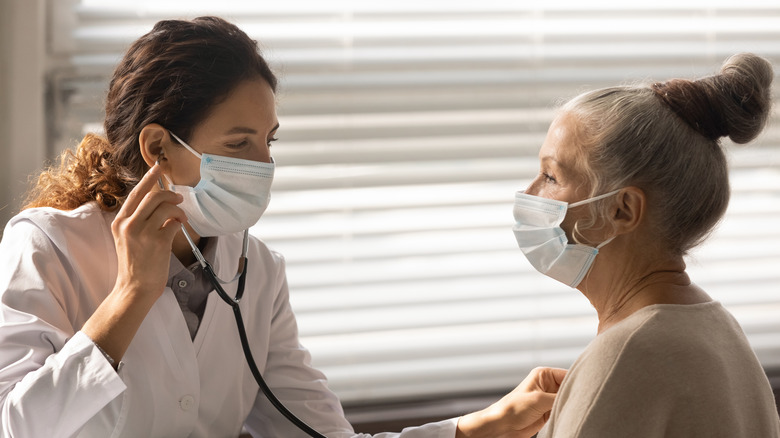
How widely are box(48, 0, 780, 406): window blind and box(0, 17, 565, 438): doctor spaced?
468 mm

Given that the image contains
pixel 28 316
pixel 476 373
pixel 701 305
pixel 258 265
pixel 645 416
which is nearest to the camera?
pixel 645 416

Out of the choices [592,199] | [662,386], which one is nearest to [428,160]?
[592,199]

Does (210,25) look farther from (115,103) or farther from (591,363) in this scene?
(591,363)

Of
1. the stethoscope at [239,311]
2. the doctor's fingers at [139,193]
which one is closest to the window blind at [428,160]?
the stethoscope at [239,311]

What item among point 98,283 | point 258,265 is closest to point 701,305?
point 258,265

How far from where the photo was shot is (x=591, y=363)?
117cm

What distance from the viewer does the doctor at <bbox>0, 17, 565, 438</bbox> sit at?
4.25ft

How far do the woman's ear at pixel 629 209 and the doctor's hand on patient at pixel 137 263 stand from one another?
754mm

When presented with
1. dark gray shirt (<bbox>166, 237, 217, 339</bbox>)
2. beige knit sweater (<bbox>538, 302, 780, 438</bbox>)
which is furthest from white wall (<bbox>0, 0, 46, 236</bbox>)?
beige knit sweater (<bbox>538, 302, 780, 438</bbox>)

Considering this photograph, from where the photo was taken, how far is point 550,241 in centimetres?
136

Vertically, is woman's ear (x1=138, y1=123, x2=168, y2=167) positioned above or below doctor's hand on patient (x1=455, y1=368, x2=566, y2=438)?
above

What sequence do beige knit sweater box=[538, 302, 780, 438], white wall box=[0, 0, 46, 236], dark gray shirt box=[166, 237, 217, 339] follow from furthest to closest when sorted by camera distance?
white wall box=[0, 0, 46, 236] < dark gray shirt box=[166, 237, 217, 339] < beige knit sweater box=[538, 302, 780, 438]

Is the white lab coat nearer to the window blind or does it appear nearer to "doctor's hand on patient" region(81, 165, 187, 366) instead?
"doctor's hand on patient" region(81, 165, 187, 366)

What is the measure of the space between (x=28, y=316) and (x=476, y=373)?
1302 mm
